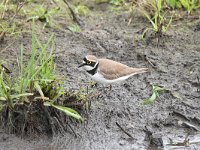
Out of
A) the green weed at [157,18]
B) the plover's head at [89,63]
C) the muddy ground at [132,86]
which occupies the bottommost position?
the muddy ground at [132,86]

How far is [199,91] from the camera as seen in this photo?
8.79 metres

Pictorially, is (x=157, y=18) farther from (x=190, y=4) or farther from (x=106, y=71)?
(x=106, y=71)

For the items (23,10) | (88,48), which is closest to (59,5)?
(23,10)

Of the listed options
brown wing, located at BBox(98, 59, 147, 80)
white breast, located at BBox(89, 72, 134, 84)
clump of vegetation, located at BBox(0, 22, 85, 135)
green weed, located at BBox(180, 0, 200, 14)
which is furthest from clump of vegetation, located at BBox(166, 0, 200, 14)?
clump of vegetation, located at BBox(0, 22, 85, 135)

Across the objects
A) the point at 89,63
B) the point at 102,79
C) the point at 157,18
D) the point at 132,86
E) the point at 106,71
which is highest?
the point at 157,18

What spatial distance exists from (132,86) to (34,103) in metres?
2.03


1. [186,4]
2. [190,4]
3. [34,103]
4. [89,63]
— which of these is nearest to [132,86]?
[89,63]

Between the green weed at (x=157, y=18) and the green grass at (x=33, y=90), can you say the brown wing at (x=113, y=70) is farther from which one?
the green weed at (x=157, y=18)

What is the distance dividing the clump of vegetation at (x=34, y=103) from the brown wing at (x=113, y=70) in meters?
1.12

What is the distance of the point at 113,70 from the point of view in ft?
28.1

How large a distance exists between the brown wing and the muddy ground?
1.02ft

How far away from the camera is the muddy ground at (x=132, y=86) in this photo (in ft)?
25.0

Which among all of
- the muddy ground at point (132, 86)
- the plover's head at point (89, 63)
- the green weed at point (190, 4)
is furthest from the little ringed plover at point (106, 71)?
the green weed at point (190, 4)

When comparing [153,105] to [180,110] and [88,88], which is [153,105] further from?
[88,88]
